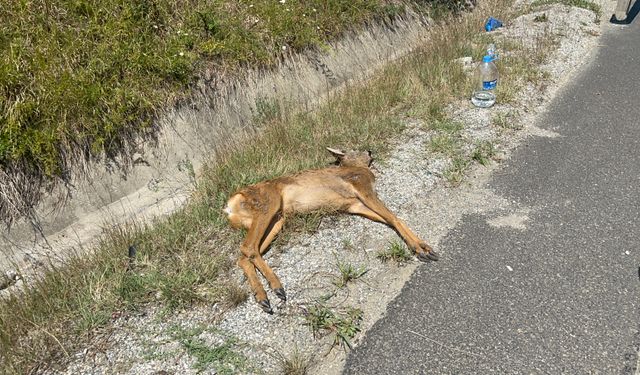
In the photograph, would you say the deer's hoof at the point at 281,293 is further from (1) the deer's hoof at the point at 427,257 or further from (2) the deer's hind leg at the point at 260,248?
(1) the deer's hoof at the point at 427,257

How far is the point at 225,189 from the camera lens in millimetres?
5477

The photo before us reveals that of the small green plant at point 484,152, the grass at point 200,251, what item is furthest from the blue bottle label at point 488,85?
the small green plant at point 484,152

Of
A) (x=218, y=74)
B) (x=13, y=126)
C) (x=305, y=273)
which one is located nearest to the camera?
(x=305, y=273)

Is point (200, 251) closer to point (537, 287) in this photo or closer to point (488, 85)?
point (537, 287)

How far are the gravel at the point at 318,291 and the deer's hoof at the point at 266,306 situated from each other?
0.04 m

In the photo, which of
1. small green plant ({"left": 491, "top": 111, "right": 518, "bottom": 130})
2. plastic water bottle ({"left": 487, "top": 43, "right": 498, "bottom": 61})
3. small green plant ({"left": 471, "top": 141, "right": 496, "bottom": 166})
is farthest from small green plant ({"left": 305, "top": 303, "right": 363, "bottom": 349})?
plastic water bottle ({"left": 487, "top": 43, "right": 498, "bottom": 61})

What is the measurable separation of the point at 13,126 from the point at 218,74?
107 inches

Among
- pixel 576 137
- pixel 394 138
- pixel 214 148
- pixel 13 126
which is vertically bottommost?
pixel 576 137

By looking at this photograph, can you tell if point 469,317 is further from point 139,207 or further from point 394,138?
point 139,207

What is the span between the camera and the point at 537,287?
394 centimetres

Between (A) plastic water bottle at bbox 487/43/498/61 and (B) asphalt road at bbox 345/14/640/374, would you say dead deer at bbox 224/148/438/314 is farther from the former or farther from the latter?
(A) plastic water bottle at bbox 487/43/498/61

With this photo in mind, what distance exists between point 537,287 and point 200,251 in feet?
9.54

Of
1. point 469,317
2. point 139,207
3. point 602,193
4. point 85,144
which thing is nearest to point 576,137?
point 602,193

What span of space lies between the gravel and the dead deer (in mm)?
126
